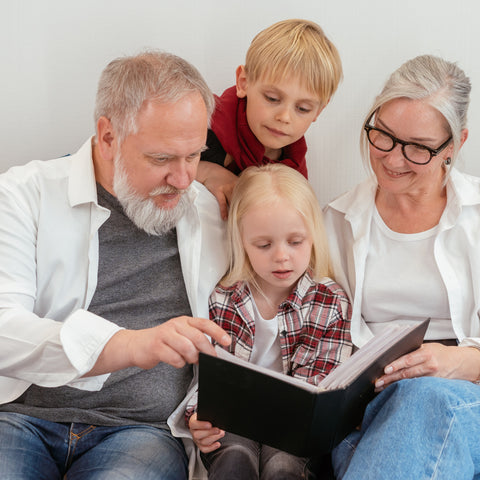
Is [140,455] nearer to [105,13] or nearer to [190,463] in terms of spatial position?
[190,463]

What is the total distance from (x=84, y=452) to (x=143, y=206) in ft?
2.45

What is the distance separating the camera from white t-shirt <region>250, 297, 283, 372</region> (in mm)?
1996

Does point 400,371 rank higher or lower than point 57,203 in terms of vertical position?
lower

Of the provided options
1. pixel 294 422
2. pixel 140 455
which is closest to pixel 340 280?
pixel 294 422

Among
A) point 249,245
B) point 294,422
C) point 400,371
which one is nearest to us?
point 294,422

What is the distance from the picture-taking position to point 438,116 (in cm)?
186

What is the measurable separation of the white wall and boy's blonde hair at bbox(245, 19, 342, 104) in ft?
1.09

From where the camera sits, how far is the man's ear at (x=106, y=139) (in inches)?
70.8

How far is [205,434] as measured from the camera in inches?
68.2

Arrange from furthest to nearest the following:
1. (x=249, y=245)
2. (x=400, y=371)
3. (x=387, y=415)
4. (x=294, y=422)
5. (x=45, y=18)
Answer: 1. (x=45, y=18)
2. (x=249, y=245)
3. (x=400, y=371)
4. (x=387, y=415)
5. (x=294, y=422)

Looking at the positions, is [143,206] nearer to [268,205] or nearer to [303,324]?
[268,205]

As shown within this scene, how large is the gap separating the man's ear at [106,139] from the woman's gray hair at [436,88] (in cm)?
82

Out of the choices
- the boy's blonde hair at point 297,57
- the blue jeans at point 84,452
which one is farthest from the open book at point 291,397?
the boy's blonde hair at point 297,57

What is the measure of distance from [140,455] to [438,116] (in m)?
1.33
